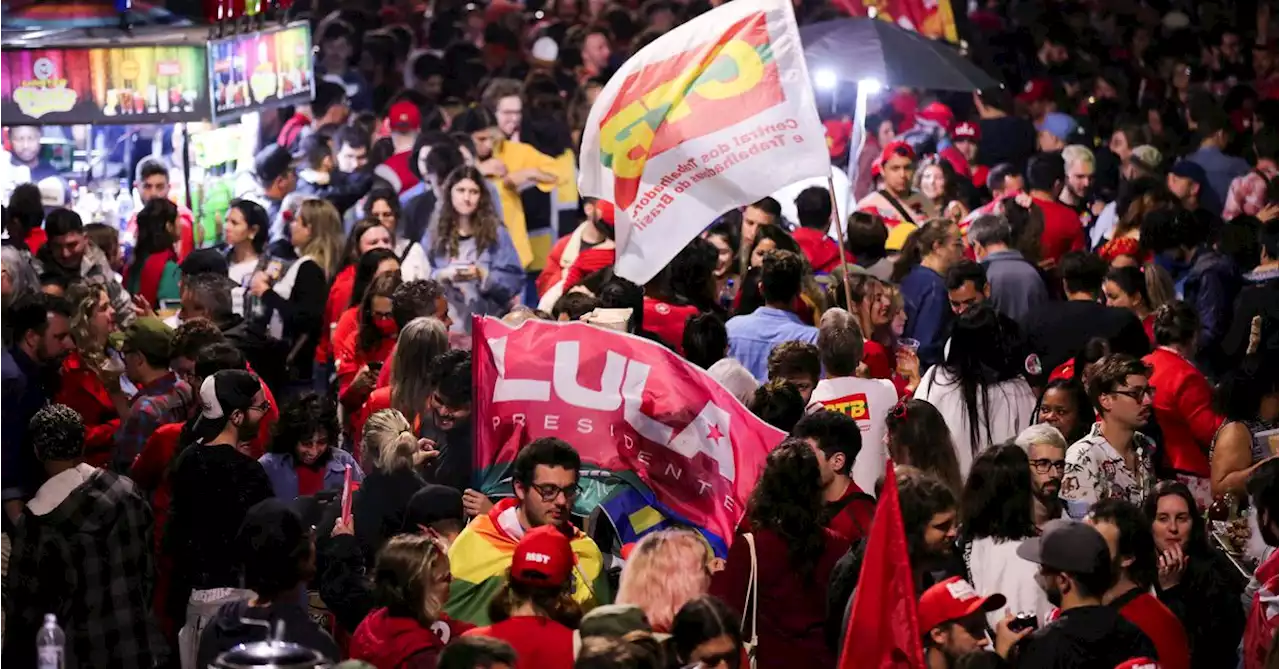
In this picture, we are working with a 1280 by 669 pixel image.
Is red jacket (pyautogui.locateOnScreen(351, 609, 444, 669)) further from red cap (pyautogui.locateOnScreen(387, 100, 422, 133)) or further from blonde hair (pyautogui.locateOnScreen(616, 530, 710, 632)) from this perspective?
red cap (pyautogui.locateOnScreen(387, 100, 422, 133))

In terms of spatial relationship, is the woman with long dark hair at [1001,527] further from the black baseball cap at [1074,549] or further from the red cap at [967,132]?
the red cap at [967,132]

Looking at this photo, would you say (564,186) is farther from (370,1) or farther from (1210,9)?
(1210,9)

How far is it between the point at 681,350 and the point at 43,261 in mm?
3927

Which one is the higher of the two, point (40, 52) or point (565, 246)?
point (40, 52)

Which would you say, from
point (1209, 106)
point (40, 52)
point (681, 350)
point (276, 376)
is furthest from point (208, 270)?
point (1209, 106)

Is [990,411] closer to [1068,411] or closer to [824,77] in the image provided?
[1068,411]

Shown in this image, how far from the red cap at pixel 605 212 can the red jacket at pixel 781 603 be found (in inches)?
225

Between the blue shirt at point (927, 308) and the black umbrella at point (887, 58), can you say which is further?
the black umbrella at point (887, 58)

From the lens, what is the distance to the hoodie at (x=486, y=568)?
24.6ft

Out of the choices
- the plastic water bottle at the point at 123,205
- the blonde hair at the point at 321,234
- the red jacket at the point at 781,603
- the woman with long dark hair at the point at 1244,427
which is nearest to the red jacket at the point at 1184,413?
the woman with long dark hair at the point at 1244,427

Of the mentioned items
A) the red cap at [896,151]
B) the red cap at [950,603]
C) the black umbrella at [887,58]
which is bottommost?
the red cap at [950,603]

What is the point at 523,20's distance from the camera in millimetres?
24266

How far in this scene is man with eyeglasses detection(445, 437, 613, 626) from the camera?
752 centimetres

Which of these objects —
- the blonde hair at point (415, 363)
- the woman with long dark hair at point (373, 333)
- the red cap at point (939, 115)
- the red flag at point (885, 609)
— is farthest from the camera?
the red cap at point (939, 115)
